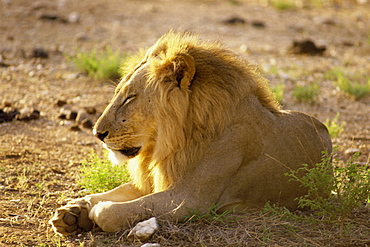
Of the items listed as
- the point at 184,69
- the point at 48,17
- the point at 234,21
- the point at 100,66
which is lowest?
the point at 234,21

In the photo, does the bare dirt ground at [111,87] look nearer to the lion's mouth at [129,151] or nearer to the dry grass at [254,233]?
the dry grass at [254,233]

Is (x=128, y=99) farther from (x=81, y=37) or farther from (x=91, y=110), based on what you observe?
(x=81, y=37)

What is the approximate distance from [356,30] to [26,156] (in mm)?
10227

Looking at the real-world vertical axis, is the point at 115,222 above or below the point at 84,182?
above

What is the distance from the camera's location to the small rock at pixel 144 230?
323 centimetres

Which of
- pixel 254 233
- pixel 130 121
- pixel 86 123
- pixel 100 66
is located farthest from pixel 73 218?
pixel 100 66

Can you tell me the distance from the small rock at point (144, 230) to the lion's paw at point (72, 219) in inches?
14.4

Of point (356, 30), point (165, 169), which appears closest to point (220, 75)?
point (165, 169)

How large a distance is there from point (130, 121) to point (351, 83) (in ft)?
19.1

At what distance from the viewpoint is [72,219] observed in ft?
11.2

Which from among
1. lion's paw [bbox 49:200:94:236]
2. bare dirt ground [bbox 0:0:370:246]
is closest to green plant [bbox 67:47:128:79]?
bare dirt ground [bbox 0:0:370:246]

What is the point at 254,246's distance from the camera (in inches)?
128

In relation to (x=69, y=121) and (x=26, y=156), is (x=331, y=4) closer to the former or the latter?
(x=69, y=121)

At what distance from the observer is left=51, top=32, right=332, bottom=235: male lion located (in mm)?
3439
